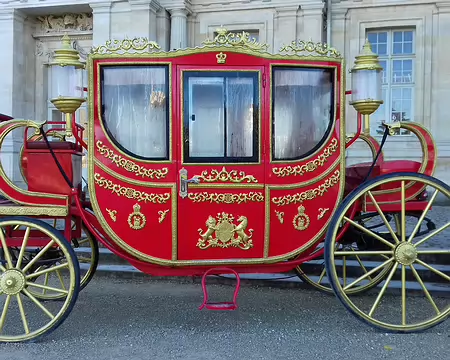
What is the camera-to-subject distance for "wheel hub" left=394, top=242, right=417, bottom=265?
3.50 m

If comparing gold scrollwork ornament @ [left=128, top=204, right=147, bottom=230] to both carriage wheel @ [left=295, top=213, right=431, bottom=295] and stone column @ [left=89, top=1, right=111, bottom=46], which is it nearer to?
carriage wheel @ [left=295, top=213, right=431, bottom=295]

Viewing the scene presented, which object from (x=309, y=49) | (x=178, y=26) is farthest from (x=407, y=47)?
(x=309, y=49)

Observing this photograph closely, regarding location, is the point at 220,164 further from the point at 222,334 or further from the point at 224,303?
the point at 222,334

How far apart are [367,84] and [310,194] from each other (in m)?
0.88

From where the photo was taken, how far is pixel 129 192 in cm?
354

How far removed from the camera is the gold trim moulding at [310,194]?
11.8 ft

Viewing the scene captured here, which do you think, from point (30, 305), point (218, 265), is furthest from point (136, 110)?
point (30, 305)

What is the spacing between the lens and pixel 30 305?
4.33m

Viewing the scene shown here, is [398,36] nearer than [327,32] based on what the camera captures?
No

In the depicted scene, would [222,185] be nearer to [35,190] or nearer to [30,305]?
[35,190]

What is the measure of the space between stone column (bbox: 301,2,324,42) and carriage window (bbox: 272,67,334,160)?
859 centimetres

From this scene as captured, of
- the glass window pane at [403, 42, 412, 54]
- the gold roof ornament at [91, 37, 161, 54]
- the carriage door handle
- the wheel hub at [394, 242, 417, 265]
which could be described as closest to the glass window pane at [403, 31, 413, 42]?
the glass window pane at [403, 42, 412, 54]

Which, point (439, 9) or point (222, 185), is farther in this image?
point (439, 9)

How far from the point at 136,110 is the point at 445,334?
2.69 meters
